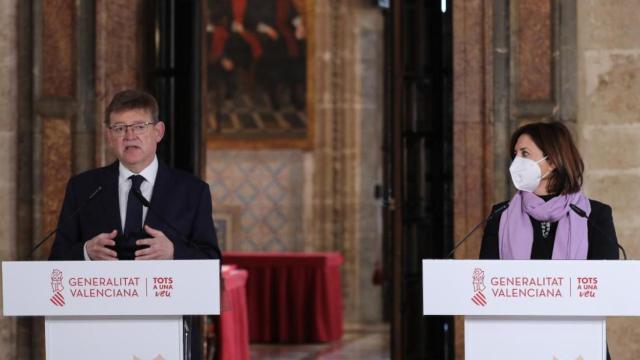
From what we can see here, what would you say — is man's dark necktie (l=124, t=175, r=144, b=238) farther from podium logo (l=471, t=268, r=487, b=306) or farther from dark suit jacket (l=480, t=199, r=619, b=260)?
dark suit jacket (l=480, t=199, r=619, b=260)

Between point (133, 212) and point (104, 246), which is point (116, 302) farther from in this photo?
point (133, 212)

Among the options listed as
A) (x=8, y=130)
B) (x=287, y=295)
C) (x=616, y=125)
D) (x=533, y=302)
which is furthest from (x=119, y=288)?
(x=287, y=295)

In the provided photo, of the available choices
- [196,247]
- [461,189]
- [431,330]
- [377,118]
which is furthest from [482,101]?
[377,118]

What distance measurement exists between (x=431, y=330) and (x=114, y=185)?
404cm

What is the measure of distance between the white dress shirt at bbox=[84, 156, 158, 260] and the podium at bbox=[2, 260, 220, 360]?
28 centimetres

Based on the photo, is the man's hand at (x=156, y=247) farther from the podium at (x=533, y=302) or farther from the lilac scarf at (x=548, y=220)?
the lilac scarf at (x=548, y=220)

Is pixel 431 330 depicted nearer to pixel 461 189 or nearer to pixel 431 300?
pixel 461 189

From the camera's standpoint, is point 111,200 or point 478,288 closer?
point 478,288

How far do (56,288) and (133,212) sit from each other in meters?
0.43

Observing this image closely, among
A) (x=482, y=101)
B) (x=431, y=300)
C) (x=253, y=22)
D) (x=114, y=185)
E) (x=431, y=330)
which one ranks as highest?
(x=253, y=22)

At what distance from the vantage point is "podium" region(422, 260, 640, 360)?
439 centimetres

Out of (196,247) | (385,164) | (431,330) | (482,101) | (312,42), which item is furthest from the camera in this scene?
(312,42)

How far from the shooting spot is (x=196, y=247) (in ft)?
16.0

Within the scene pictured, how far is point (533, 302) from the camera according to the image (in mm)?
4402
